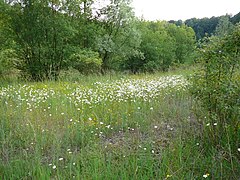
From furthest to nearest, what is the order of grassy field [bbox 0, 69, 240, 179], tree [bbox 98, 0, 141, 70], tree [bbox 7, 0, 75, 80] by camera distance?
1. tree [bbox 98, 0, 141, 70]
2. tree [bbox 7, 0, 75, 80]
3. grassy field [bbox 0, 69, 240, 179]

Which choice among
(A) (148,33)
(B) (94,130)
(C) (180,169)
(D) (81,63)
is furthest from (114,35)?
(C) (180,169)

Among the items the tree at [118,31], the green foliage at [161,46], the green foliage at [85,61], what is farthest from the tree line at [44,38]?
the green foliage at [161,46]

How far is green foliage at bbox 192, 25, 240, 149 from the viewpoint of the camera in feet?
9.23

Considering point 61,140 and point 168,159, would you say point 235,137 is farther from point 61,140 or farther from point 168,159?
point 61,140

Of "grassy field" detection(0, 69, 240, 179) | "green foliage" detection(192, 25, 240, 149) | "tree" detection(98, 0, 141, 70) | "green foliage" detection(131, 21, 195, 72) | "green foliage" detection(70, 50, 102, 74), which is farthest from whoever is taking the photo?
"green foliage" detection(131, 21, 195, 72)

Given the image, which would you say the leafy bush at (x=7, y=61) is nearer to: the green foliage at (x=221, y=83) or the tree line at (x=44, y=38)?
the tree line at (x=44, y=38)

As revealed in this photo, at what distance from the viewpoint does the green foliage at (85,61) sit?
12.9 m

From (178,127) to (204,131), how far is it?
58 centimetres

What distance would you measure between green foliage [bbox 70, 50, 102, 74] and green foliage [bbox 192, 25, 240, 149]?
33.8 ft

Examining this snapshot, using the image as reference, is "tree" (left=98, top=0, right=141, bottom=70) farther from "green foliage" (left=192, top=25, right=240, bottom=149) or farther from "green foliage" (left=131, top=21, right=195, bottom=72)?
"green foliage" (left=192, top=25, right=240, bottom=149)

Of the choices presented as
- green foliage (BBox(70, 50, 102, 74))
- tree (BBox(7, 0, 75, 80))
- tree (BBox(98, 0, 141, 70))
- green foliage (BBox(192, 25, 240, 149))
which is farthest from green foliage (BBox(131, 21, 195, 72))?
green foliage (BBox(192, 25, 240, 149))

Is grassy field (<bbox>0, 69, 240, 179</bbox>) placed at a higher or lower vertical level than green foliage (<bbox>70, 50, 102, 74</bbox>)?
lower

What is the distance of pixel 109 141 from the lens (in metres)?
3.65

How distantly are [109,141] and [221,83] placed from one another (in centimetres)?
187
